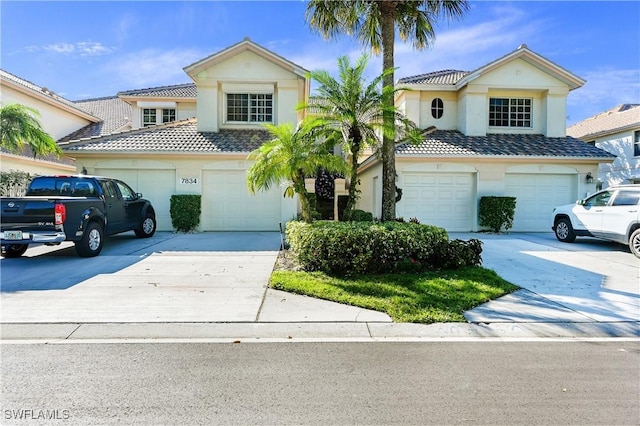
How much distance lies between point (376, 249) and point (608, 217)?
26.0 feet

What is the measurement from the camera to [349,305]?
5895 millimetres

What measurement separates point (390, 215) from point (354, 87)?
3495 mm

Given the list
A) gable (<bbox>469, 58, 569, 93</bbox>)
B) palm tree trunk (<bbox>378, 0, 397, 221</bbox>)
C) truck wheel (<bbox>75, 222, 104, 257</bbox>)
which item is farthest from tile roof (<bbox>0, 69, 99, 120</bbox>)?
gable (<bbox>469, 58, 569, 93</bbox>)

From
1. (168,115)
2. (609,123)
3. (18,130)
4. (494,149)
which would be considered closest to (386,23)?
(494,149)

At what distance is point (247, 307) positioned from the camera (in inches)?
231

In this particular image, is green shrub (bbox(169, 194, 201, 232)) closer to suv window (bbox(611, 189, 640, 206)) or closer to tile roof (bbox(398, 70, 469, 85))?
tile roof (bbox(398, 70, 469, 85))

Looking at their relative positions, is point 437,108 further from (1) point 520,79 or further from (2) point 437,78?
(1) point 520,79

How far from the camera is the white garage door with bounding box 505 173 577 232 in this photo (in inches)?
598

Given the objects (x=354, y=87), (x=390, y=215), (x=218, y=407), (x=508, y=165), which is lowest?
(x=218, y=407)

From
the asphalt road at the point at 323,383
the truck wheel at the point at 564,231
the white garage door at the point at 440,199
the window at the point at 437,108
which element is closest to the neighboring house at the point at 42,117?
the white garage door at the point at 440,199

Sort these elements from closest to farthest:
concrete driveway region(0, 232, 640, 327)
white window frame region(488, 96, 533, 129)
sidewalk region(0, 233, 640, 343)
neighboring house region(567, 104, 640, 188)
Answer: sidewalk region(0, 233, 640, 343) < concrete driveway region(0, 232, 640, 327) < white window frame region(488, 96, 533, 129) < neighboring house region(567, 104, 640, 188)

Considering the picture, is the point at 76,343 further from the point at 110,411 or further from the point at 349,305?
the point at 349,305

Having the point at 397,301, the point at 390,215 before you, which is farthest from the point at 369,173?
the point at 397,301

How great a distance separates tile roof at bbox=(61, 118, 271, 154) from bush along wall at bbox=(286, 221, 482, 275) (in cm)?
742
